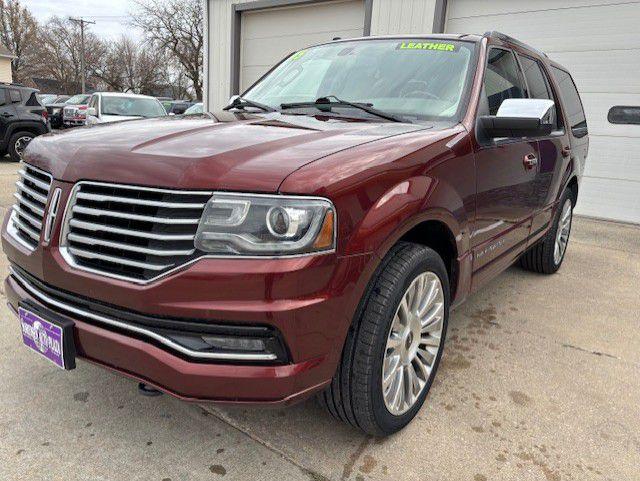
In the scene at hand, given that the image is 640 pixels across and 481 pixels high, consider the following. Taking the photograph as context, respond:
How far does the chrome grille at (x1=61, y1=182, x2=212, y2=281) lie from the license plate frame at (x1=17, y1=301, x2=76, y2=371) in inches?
8.9

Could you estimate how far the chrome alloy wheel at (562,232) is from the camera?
177 inches

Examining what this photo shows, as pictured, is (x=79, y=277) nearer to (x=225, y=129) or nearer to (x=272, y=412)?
(x=225, y=129)

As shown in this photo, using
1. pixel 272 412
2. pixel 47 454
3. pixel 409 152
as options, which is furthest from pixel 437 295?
pixel 47 454

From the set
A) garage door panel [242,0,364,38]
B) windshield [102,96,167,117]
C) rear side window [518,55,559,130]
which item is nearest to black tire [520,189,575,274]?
rear side window [518,55,559,130]

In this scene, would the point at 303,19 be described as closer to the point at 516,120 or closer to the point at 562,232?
the point at 562,232

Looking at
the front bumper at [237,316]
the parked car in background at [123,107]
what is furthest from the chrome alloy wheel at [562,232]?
the parked car in background at [123,107]

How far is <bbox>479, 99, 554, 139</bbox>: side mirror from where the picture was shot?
2480mm

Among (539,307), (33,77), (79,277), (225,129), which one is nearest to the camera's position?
(79,277)

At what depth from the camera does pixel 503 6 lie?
773 centimetres

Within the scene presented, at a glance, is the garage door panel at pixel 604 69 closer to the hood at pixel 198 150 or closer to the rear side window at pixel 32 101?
the hood at pixel 198 150

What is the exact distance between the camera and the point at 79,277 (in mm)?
1813

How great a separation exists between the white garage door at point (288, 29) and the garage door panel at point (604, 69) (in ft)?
11.8

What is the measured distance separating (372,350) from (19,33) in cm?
6125

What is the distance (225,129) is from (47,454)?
1.44 metres
